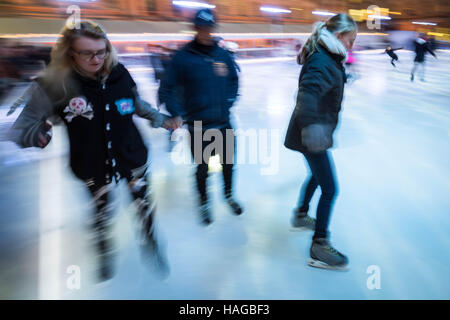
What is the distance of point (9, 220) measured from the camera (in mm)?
1760

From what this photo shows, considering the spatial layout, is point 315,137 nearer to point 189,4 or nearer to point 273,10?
point 189,4

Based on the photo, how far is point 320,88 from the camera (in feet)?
3.72

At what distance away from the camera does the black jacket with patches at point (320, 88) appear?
114cm

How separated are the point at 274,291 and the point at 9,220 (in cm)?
155

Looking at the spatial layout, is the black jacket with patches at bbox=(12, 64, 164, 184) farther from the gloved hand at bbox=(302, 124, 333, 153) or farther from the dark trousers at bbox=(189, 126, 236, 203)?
the gloved hand at bbox=(302, 124, 333, 153)

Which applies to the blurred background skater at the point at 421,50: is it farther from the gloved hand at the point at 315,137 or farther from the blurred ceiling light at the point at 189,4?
the blurred ceiling light at the point at 189,4

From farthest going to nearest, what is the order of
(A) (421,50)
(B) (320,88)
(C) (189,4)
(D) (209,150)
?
(C) (189,4)
(A) (421,50)
(D) (209,150)
(B) (320,88)

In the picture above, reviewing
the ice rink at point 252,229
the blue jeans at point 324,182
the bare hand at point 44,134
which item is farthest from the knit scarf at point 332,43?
the bare hand at point 44,134

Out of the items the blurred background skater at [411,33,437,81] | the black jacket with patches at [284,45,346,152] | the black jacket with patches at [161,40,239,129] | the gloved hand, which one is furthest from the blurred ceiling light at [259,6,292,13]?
the gloved hand

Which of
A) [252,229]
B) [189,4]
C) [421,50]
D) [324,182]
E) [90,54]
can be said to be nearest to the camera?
[90,54]

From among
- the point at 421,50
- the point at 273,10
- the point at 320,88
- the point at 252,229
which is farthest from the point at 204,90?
the point at 273,10

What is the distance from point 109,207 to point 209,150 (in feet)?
1.90
